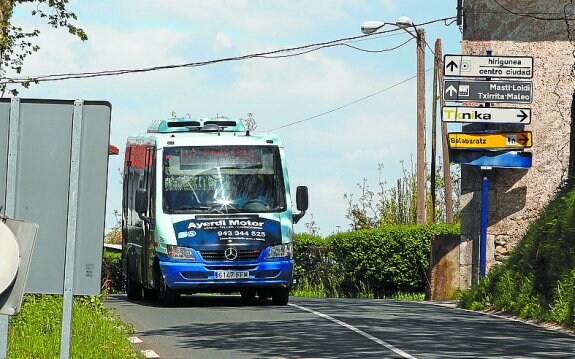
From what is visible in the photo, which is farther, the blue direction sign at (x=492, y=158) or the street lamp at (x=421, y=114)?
the street lamp at (x=421, y=114)

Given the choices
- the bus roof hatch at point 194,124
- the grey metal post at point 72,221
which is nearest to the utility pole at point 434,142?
the bus roof hatch at point 194,124

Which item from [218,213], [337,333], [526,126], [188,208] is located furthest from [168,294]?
[526,126]

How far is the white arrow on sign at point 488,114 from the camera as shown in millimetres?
26766

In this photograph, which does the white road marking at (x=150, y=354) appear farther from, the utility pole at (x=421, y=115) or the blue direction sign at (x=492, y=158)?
the utility pole at (x=421, y=115)

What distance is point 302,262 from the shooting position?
119 ft

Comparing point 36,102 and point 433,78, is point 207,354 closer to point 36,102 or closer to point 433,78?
point 36,102

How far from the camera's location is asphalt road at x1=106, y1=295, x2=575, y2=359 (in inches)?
524

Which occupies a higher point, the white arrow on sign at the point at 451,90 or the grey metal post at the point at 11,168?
the white arrow on sign at the point at 451,90

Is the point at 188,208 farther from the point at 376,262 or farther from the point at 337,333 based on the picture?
the point at 376,262

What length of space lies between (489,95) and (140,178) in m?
8.29

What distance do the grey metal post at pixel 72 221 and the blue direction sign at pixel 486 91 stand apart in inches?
752

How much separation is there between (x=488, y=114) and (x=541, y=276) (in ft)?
23.4

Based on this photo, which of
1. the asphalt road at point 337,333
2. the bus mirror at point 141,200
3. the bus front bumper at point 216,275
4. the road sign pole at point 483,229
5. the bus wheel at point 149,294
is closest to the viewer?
the asphalt road at point 337,333

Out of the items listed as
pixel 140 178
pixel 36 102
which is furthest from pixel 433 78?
pixel 36 102
